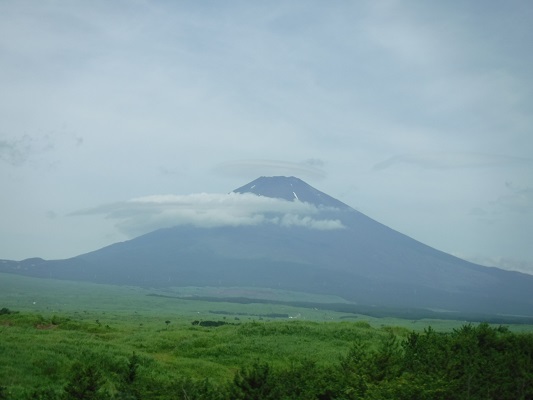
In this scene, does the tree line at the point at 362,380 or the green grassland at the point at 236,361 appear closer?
the tree line at the point at 362,380

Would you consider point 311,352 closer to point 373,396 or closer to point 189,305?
point 373,396

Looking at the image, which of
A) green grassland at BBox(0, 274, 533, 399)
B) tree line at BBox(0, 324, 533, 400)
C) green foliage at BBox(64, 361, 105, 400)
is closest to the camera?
green foliage at BBox(64, 361, 105, 400)

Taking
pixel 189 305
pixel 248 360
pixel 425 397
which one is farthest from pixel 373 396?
pixel 189 305

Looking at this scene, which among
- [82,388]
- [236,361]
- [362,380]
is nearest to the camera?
[82,388]

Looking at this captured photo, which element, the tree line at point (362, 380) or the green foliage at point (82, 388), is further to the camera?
the tree line at point (362, 380)

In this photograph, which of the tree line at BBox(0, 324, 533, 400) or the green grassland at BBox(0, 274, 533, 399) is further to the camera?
the green grassland at BBox(0, 274, 533, 399)

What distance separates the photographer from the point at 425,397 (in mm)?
20094

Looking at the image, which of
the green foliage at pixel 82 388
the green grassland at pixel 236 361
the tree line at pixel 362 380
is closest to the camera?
the green foliage at pixel 82 388

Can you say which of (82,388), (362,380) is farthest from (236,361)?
(82,388)

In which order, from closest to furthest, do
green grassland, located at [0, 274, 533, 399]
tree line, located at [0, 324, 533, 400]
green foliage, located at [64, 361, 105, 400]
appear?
green foliage, located at [64, 361, 105, 400] < tree line, located at [0, 324, 533, 400] < green grassland, located at [0, 274, 533, 399]

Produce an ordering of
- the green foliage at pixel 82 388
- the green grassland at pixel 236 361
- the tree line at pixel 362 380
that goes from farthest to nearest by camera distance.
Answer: the green grassland at pixel 236 361 < the tree line at pixel 362 380 < the green foliage at pixel 82 388

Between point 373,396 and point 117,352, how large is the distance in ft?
65.5

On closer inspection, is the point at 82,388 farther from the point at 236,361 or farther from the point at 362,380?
the point at 236,361

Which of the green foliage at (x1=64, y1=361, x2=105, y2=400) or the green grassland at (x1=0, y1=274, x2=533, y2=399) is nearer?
the green foliage at (x1=64, y1=361, x2=105, y2=400)
